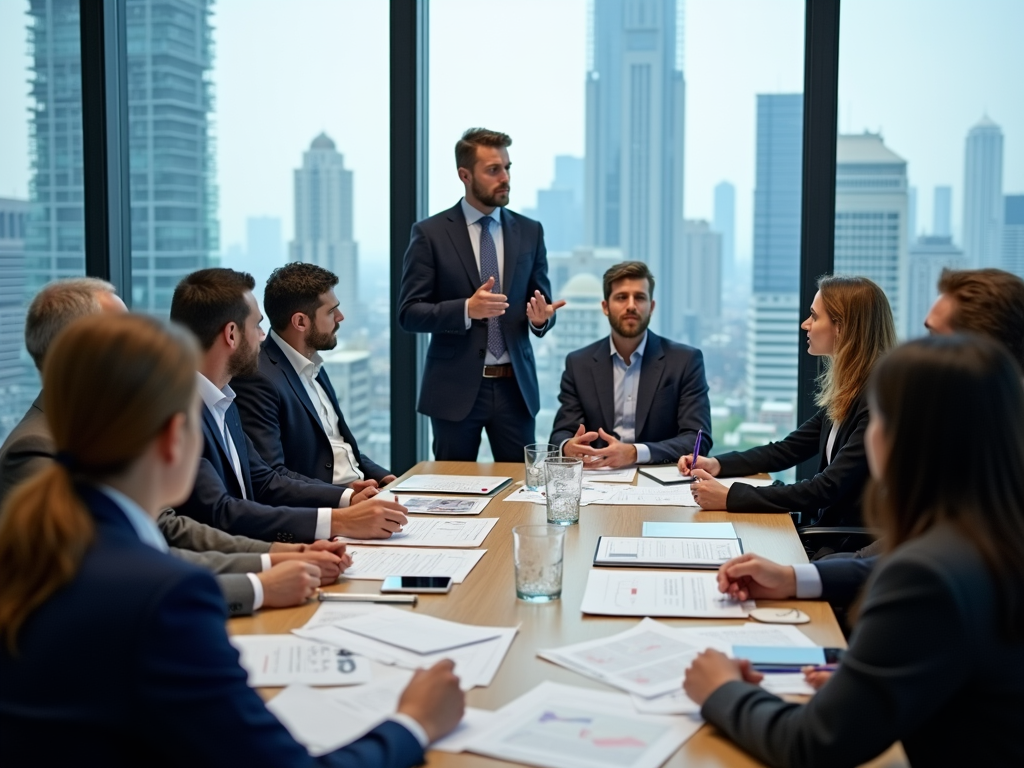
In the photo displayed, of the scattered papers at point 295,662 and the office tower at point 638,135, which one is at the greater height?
the office tower at point 638,135

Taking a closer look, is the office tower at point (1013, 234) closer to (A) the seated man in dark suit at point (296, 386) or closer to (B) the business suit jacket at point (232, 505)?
(A) the seated man in dark suit at point (296, 386)

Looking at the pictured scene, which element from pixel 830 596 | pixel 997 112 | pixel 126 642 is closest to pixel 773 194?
pixel 997 112

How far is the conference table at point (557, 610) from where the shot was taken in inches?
57.6

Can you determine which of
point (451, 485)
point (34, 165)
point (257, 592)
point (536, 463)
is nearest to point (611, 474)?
point (536, 463)

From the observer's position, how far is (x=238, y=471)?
292 cm

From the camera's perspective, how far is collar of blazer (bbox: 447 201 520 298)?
4.44 meters

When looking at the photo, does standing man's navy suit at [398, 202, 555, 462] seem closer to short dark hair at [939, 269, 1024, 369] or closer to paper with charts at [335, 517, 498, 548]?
paper with charts at [335, 517, 498, 548]

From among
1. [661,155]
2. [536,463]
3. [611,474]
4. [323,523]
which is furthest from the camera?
[661,155]

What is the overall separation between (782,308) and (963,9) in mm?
1469

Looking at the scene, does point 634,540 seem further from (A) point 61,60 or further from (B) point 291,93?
(A) point 61,60

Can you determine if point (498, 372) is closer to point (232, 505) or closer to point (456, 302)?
point (456, 302)

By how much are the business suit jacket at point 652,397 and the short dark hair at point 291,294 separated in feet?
3.44

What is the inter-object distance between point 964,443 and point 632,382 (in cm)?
279

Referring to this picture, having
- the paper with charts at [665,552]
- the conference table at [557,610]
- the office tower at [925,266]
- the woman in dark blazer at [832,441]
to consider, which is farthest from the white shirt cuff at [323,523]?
the office tower at [925,266]
